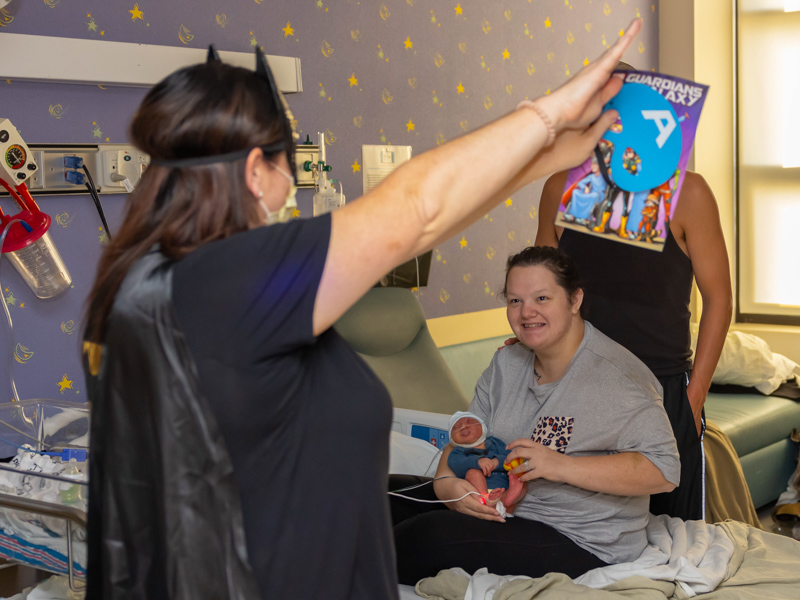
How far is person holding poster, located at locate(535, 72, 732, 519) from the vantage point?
79.2 inches

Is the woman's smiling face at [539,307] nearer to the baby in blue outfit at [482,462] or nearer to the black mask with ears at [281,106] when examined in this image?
the baby in blue outfit at [482,462]

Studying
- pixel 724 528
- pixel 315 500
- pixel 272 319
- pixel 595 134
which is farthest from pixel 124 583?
pixel 724 528

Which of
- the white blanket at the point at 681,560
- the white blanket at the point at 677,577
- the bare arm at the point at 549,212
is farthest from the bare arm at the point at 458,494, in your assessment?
the bare arm at the point at 549,212

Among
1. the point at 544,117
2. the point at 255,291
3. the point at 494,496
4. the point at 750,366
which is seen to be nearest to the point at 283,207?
the point at 255,291

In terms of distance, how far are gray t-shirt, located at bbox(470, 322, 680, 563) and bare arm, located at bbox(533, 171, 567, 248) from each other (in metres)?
0.50

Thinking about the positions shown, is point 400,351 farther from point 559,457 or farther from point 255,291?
point 255,291

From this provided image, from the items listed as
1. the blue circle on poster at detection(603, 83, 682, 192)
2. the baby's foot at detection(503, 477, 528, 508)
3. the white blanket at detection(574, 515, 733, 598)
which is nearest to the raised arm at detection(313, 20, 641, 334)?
→ the blue circle on poster at detection(603, 83, 682, 192)

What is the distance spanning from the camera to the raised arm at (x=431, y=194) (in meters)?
0.83

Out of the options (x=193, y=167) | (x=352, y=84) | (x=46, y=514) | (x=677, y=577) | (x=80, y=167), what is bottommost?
(x=677, y=577)

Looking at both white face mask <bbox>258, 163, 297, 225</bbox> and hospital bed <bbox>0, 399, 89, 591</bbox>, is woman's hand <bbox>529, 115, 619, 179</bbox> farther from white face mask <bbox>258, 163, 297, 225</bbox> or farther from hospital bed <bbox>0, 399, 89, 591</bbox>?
hospital bed <bbox>0, 399, 89, 591</bbox>

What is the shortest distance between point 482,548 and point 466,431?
0.93 feet

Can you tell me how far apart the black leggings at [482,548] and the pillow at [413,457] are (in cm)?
27

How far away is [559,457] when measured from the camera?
167 centimetres

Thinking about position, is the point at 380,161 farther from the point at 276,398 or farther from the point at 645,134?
the point at 276,398
